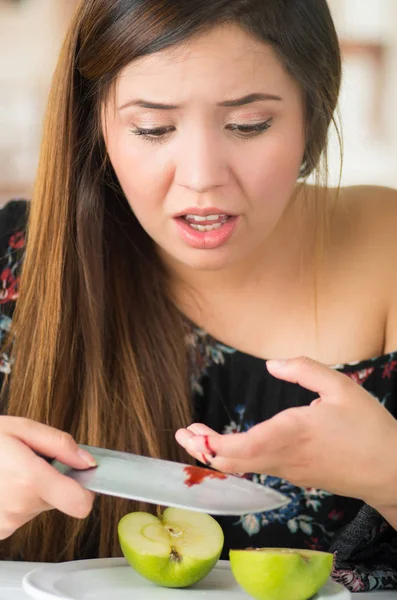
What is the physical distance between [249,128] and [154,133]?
0.11m

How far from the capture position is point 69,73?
3.71 ft

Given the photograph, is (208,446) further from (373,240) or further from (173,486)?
(373,240)

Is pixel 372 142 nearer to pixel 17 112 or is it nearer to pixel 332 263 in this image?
pixel 17 112

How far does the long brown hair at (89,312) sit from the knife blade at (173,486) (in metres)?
0.31

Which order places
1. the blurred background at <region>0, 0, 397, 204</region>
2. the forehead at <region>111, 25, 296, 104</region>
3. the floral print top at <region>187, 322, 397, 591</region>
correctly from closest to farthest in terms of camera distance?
the forehead at <region>111, 25, 296, 104</region>, the floral print top at <region>187, 322, 397, 591</region>, the blurred background at <region>0, 0, 397, 204</region>

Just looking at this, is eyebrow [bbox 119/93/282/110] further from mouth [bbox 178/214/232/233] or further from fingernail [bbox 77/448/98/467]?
fingernail [bbox 77/448/98/467]

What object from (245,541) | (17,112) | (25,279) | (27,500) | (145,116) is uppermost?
(17,112)

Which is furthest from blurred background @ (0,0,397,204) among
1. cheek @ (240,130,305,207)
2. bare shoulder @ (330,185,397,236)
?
cheek @ (240,130,305,207)

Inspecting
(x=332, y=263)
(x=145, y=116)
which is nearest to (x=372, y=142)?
(x=332, y=263)

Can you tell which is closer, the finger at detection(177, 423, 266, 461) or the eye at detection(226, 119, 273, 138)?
the finger at detection(177, 423, 266, 461)

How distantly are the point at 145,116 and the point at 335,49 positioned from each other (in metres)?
0.30

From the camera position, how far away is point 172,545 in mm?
884

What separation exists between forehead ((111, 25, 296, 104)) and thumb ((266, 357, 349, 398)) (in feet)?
1.05

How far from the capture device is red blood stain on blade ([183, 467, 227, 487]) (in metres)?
0.84
